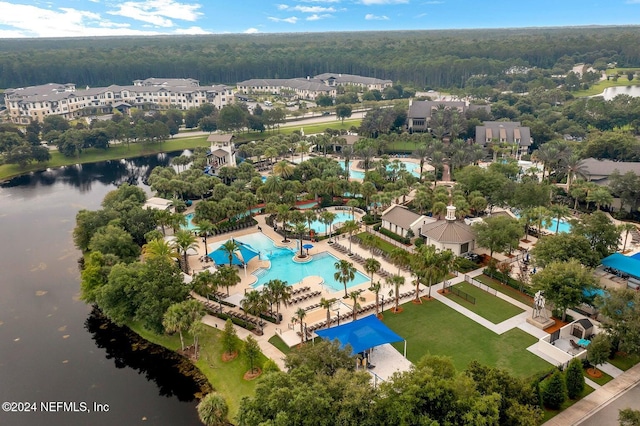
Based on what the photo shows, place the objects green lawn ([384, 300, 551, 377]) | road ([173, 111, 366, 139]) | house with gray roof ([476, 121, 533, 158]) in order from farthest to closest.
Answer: road ([173, 111, 366, 139]) < house with gray roof ([476, 121, 533, 158]) < green lawn ([384, 300, 551, 377])

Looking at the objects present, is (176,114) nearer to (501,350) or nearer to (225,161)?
(225,161)

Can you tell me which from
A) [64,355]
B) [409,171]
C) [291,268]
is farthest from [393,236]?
[64,355]

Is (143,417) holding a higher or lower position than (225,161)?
lower

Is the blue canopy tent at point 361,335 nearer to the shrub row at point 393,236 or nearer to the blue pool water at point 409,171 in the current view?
the shrub row at point 393,236

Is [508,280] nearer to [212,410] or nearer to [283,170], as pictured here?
[212,410]

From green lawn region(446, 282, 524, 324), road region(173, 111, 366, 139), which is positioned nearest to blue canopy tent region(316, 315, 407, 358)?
green lawn region(446, 282, 524, 324)

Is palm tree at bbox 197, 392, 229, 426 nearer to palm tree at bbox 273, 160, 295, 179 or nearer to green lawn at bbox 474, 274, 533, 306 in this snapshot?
green lawn at bbox 474, 274, 533, 306

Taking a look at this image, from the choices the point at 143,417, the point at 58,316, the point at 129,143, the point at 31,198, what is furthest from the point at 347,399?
the point at 129,143
